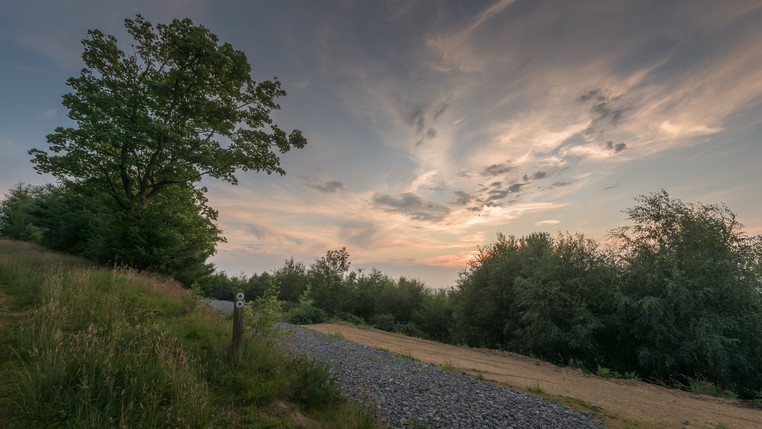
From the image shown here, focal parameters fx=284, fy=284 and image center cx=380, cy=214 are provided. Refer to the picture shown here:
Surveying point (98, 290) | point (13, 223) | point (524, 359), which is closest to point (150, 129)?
point (98, 290)

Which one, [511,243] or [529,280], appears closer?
[529,280]

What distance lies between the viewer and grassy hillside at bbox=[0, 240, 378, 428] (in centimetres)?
368

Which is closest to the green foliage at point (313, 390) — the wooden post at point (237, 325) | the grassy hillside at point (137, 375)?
the grassy hillside at point (137, 375)

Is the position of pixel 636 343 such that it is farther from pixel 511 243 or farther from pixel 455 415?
pixel 455 415

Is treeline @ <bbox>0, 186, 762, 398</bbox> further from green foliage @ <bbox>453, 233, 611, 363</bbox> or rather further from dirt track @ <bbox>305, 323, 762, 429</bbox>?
dirt track @ <bbox>305, 323, 762, 429</bbox>

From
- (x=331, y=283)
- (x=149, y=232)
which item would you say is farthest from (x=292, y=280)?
(x=149, y=232)

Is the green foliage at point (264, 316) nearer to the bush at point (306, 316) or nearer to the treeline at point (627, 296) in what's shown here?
the treeline at point (627, 296)

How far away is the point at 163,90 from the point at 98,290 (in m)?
11.7

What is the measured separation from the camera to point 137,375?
4160 mm

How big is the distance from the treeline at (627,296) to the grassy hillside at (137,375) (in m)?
3.15

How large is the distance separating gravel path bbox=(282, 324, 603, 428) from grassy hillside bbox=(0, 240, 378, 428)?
1463mm

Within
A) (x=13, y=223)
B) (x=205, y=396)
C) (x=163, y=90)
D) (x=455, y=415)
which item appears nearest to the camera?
(x=205, y=396)

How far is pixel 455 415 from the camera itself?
6.74 metres

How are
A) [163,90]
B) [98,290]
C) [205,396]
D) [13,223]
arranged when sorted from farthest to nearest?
[13,223]
[163,90]
[98,290]
[205,396]
